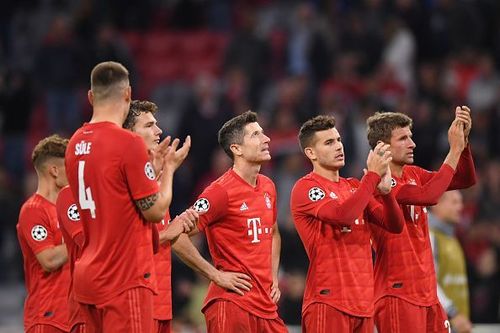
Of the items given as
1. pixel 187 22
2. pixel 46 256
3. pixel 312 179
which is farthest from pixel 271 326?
pixel 187 22

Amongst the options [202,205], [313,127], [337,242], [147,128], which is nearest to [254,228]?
[202,205]

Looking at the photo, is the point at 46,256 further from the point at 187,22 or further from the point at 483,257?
the point at 187,22

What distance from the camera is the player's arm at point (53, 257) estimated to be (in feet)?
30.0

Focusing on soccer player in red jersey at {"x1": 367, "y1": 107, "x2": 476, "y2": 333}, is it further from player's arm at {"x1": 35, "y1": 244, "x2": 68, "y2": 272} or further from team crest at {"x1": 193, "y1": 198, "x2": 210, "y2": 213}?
player's arm at {"x1": 35, "y1": 244, "x2": 68, "y2": 272}

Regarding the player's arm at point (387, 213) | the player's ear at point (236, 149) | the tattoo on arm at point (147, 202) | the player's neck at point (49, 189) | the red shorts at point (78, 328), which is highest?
the player's ear at point (236, 149)

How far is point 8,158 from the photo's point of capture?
1827 centimetres

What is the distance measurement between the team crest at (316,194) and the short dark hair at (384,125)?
0.87 m

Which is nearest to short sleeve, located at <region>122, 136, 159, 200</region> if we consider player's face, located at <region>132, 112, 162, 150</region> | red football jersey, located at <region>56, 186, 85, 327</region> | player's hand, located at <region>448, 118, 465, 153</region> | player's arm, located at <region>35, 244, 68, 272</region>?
red football jersey, located at <region>56, 186, 85, 327</region>

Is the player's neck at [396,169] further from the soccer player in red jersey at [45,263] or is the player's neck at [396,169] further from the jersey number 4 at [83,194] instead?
the jersey number 4 at [83,194]

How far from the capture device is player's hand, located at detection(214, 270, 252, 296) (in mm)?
8898

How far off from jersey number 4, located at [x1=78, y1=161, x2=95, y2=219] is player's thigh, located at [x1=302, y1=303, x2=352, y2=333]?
2.36 metres

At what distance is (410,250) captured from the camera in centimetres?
947

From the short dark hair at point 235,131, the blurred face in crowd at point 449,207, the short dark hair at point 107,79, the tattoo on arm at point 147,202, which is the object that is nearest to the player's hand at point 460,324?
the blurred face in crowd at point 449,207

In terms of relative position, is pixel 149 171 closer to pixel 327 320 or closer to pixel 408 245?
pixel 327 320
